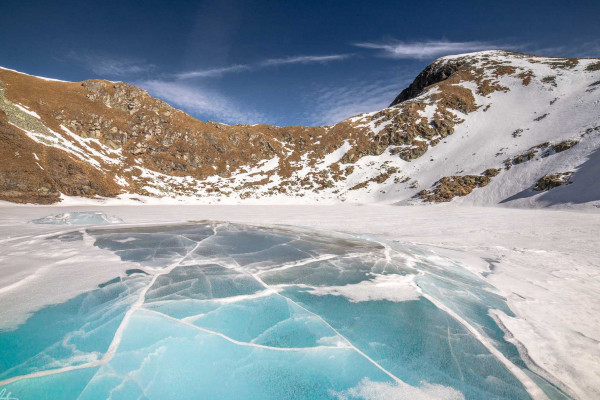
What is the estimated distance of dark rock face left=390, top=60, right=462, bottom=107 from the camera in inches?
2908

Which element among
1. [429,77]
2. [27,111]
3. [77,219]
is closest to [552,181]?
[77,219]

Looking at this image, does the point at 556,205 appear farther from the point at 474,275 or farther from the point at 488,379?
the point at 488,379

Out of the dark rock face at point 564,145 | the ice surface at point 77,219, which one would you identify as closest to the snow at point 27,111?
the ice surface at point 77,219

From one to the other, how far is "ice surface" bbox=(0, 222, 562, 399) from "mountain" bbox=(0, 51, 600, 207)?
24059mm

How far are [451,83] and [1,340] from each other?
80.2 m

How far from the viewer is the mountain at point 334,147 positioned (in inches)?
998

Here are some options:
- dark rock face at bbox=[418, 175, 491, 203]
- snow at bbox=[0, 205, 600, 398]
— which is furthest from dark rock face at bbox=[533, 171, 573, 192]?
snow at bbox=[0, 205, 600, 398]

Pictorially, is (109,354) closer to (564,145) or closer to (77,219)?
(77,219)

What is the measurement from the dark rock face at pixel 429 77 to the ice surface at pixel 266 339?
8265 centimetres

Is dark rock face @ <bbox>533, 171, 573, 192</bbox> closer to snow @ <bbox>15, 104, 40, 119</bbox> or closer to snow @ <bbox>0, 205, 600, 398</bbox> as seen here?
snow @ <bbox>0, 205, 600, 398</bbox>

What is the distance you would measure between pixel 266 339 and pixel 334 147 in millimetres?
54720

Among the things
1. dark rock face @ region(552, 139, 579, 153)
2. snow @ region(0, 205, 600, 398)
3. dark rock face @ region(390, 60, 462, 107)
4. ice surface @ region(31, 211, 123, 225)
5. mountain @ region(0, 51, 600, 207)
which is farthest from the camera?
dark rock face @ region(390, 60, 462, 107)

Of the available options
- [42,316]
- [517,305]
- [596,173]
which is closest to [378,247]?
[517,305]

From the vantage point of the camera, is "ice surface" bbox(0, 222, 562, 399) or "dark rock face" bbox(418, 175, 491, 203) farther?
"dark rock face" bbox(418, 175, 491, 203)
